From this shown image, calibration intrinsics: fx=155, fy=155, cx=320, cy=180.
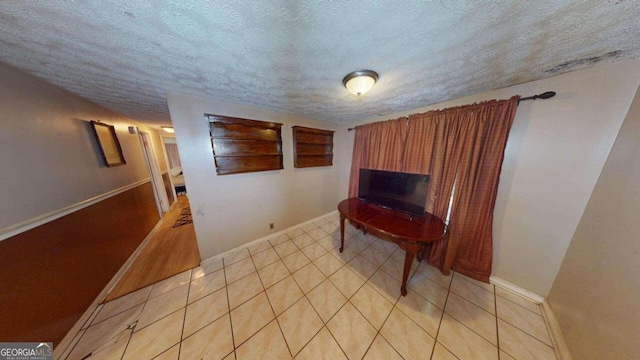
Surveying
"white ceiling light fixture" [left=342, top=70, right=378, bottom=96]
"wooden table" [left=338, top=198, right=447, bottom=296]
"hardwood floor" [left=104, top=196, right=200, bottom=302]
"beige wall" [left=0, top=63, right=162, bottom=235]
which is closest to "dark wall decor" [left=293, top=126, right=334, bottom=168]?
"wooden table" [left=338, top=198, right=447, bottom=296]

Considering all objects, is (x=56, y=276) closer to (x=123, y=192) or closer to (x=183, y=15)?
(x=123, y=192)

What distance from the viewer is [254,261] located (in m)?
2.02

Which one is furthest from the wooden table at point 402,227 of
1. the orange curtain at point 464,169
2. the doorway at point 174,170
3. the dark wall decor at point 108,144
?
the doorway at point 174,170

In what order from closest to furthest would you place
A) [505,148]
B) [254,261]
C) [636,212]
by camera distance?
[636,212], [505,148], [254,261]

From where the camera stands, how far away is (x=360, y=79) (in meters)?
1.23

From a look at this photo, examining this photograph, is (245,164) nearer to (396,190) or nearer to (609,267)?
(396,190)

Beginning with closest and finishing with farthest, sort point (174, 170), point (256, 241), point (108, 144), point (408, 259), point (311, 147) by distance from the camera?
point (408, 259), point (108, 144), point (256, 241), point (311, 147), point (174, 170)

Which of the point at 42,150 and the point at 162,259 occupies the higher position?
the point at 42,150

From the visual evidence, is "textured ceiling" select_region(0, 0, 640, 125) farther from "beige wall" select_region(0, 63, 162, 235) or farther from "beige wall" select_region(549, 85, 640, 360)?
"beige wall" select_region(549, 85, 640, 360)

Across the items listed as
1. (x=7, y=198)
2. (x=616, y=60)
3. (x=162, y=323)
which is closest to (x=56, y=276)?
(x=7, y=198)

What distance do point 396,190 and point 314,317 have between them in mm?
1605

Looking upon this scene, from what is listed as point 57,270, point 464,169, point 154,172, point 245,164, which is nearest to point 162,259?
point 57,270

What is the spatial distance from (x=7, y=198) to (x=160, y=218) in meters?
2.64

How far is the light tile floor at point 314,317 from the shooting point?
113 centimetres
